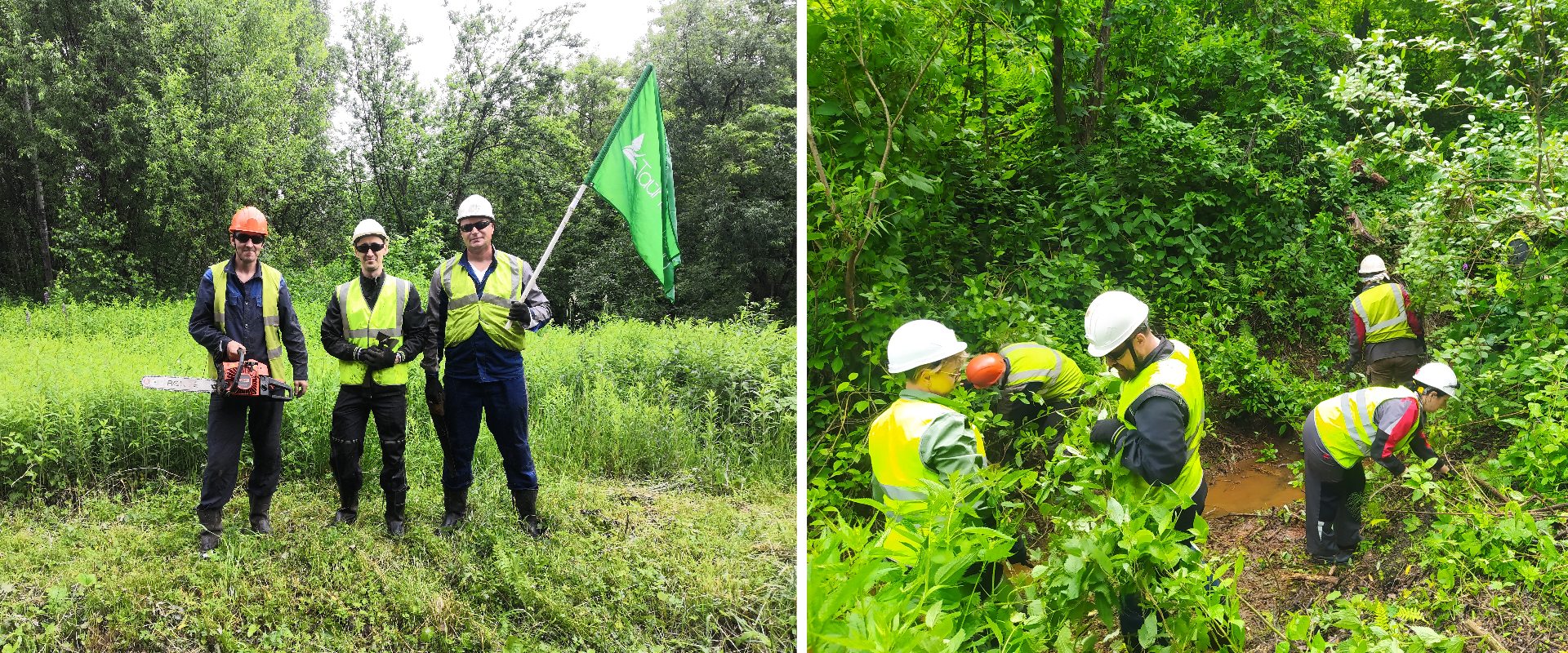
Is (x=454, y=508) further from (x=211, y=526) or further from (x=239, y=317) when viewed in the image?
(x=239, y=317)

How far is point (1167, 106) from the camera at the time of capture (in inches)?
141

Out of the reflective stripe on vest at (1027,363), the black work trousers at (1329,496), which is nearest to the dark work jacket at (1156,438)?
the reflective stripe on vest at (1027,363)

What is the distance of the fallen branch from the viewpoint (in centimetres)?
232

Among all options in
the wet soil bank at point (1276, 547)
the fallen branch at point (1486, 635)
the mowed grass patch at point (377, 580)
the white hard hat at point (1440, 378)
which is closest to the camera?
the fallen branch at point (1486, 635)

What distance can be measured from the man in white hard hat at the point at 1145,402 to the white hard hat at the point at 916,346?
20.1 inches

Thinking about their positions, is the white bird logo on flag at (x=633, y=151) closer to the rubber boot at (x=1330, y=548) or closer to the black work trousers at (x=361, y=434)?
the black work trousers at (x=361, y=434)

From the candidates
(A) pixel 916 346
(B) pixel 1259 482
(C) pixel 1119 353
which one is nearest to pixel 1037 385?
(B) pixel 1259 482

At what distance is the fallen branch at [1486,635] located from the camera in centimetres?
232

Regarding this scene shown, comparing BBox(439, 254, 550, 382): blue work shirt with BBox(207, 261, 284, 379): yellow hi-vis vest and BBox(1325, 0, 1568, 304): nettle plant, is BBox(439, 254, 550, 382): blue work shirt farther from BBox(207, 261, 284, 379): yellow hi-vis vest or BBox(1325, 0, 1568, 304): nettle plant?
BBox(1325, 0, 1568, 304): nettle plant

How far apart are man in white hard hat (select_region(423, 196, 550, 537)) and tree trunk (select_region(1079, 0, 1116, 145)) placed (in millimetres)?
2610

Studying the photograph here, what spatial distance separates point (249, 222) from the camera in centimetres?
315

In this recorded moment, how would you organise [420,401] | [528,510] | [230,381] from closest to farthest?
[230,381]
[528,510]
[420,401]

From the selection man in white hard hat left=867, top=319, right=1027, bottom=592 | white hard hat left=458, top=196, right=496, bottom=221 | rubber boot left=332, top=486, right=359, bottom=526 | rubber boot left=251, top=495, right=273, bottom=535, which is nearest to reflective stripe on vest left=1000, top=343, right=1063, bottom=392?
man in white hard hat left=867, top=319, right=1027, bottom=592

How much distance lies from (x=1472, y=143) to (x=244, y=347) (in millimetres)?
5364
